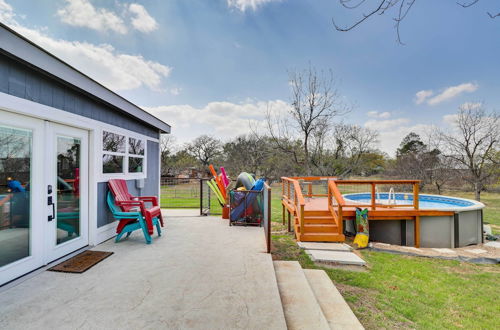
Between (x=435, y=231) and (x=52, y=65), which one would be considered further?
(x=435, y=231)

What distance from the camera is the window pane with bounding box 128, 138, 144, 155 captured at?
539 cm

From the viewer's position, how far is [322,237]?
539 centimetres

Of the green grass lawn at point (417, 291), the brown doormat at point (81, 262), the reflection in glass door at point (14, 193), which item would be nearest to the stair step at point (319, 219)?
the green grass lawn at point (417, 291)

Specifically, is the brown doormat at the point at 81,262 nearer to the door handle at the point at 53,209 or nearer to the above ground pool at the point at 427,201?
the door handle at the point at 53,209

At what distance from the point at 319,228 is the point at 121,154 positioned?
496cm

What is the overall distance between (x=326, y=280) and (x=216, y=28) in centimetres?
883

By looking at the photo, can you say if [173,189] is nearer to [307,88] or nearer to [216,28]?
[216,28]

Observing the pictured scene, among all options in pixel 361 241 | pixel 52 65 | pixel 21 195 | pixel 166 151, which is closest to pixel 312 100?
pixel 361 241

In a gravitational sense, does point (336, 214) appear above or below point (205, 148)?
below

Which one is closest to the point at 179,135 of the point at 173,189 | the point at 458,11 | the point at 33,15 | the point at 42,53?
the point at 173,189

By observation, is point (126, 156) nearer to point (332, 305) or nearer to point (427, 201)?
point (332, 305)

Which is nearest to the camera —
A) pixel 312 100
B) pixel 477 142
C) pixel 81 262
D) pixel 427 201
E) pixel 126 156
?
pixel 81 262

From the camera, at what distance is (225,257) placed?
3494mm

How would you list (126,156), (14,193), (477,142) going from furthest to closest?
(477,142) → (126,156) → (14,193)
